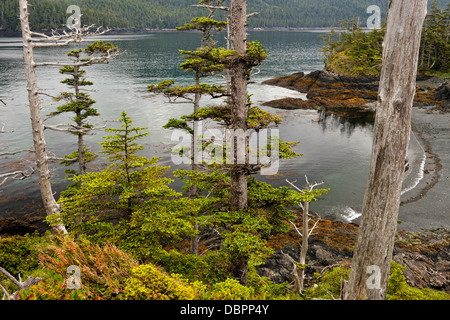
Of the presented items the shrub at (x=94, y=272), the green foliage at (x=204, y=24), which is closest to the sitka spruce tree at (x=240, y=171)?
the shrub at (x=94, y=272)

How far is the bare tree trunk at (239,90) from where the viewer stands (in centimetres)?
806

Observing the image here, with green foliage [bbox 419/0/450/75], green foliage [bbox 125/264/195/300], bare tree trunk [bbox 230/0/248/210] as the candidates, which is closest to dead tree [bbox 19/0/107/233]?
green foliage [bbox 125/264/195/300]

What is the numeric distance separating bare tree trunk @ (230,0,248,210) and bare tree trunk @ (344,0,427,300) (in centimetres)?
420

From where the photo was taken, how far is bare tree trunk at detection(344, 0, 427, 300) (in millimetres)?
4398

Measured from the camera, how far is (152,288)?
5645 mm

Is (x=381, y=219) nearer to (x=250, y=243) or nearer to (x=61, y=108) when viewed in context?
(x=250, y=243)

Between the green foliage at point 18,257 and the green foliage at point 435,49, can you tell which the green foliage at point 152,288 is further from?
the green foliage at point 435,49

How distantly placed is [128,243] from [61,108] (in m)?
10.7

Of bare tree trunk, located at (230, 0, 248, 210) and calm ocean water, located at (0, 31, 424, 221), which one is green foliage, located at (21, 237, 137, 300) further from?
calm ocean water, located at (0, 31, 424, 221)

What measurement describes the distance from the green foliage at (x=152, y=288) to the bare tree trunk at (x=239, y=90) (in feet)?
12.4

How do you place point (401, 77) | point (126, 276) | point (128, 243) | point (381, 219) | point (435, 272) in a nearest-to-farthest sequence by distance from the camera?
point (401, 77) → point (381, 219) → point (126, 276) → point (128, 243) → point (435, 272)

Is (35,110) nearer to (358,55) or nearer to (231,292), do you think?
(231,292)
